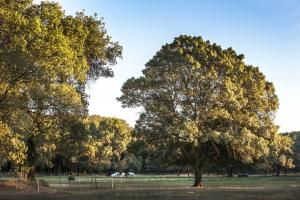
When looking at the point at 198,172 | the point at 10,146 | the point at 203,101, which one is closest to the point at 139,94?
the point at 203,101

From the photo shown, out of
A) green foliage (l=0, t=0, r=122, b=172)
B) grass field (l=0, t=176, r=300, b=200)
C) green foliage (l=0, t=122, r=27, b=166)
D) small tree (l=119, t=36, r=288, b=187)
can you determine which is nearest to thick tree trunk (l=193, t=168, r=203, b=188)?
small tree (l=119, t=36, r=288, b=187)

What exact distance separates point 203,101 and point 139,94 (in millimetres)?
8168

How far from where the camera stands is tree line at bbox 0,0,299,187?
29.2 metres

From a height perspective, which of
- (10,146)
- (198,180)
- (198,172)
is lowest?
(198,180)

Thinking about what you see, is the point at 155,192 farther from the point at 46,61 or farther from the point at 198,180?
the point at 198,180

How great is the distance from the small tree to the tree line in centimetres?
12

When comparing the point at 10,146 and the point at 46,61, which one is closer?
the point at 46,61

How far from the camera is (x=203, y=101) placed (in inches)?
2297

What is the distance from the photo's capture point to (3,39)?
29.3 m

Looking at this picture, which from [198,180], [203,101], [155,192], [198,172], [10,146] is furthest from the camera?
[198,172]

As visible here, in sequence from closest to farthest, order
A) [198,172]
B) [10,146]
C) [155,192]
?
[10,146]
[155,192]
[198,172]

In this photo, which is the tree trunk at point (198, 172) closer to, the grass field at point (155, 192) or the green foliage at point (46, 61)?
the grass field at point (155, 192)

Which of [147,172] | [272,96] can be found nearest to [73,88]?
[272,96]

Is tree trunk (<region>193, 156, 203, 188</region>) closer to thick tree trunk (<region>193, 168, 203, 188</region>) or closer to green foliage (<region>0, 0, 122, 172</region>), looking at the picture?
thick tree trunk (<region>193, 168, 203, 188</region>)
